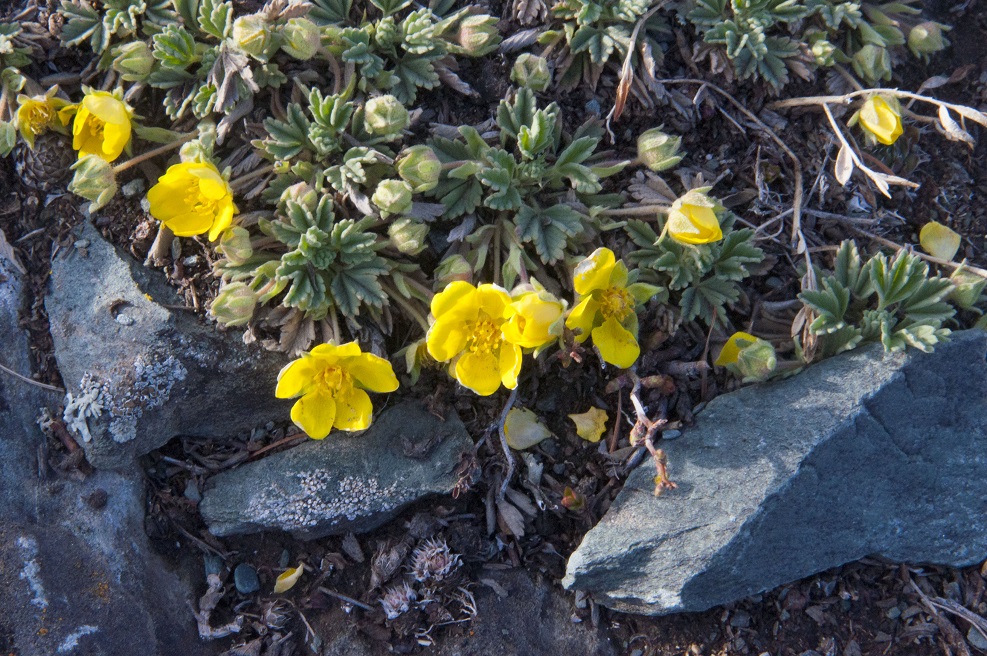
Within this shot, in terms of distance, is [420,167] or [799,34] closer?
[420,167]

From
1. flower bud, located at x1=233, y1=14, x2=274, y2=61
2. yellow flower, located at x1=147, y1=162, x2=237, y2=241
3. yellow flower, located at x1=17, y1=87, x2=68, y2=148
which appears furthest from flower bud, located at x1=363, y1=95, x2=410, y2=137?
yellow flower, located at x1=17, y1=87, x2=68, y2=148

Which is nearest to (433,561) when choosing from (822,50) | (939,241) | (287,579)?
(287,579)

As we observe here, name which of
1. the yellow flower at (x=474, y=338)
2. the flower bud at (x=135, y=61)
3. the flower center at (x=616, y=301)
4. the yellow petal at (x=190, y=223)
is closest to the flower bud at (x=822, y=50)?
the flower center at (x=616, y=301)

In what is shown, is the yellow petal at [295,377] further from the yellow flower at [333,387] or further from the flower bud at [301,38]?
the flower bud at [301,38]

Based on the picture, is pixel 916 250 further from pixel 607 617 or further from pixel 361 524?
pixel 361 524

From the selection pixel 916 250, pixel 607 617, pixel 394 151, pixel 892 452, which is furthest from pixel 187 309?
pixel 916 250

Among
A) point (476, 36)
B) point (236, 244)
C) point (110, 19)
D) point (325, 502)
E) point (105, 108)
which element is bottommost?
point (325, 502)

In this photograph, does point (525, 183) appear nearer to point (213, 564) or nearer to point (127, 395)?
point (127, 395)
